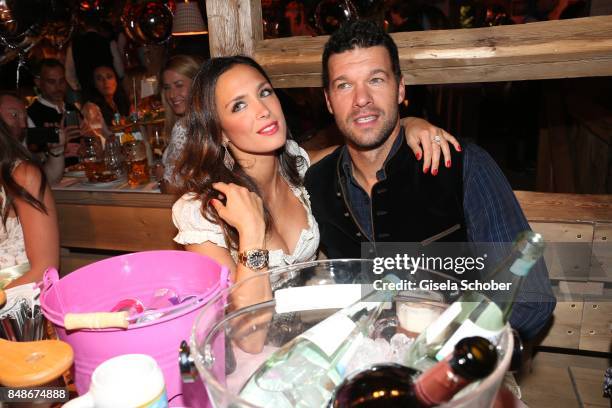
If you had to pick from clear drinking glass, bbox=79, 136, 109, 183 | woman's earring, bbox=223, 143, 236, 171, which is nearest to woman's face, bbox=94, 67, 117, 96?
clear drinking glass, bbox=79, 136, 109, 183

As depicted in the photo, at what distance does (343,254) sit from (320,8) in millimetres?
2533

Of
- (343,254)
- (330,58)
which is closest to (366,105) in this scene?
(330,58)

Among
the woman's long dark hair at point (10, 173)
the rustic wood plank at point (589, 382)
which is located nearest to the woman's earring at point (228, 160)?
the woman's long dark hair at point (10, 173)

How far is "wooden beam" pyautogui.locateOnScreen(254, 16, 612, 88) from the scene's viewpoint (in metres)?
1.55

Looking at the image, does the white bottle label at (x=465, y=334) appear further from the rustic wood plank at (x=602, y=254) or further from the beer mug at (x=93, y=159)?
the beer mug at (x=93, y=159)

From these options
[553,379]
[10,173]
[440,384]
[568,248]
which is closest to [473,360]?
[440,384]

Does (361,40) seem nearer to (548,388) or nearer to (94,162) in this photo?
(548,388)

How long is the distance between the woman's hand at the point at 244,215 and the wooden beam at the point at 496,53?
0.73 metres

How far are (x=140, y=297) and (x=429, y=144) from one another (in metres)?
1.08

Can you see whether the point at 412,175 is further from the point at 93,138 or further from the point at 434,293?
the point at 93,138

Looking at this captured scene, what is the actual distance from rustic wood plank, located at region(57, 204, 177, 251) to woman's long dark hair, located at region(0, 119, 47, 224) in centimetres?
79

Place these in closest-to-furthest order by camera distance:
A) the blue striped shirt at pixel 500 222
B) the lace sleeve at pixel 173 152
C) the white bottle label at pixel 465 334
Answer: the white bottle label at pixel 465 334, the blue striped shirt at pixel 500 222, the lace sleeve at pixel 173 152

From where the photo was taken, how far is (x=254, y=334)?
745 mm

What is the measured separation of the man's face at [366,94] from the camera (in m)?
1.62
